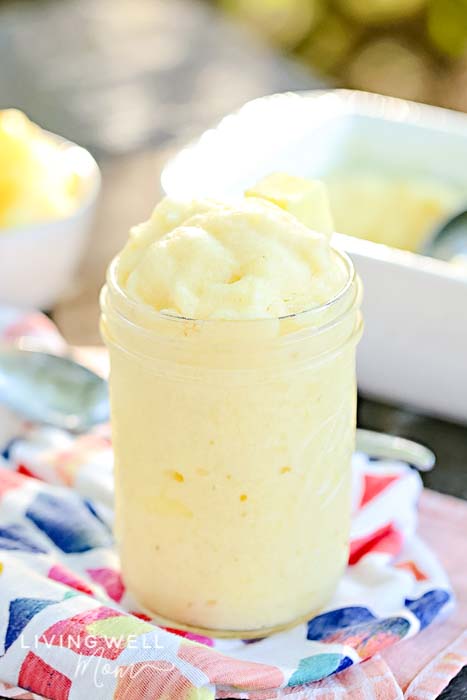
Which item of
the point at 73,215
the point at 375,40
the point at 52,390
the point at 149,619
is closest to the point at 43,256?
the point at 73,215

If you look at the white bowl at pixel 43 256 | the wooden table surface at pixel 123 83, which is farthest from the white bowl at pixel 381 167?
the white bowl at pixel 43 256

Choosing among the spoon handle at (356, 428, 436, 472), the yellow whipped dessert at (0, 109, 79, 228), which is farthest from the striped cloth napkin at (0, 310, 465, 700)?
the yellow whipped dessert at (0, 109, 79, 228)

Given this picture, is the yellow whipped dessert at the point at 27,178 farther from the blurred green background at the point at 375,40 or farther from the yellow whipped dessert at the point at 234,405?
the blurred green background at the point at 375,40

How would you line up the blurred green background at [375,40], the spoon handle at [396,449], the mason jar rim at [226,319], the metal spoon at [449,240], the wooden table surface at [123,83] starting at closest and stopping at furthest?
1. the mason jar rim at [226,319]
2. the spoon handle at [396,449]
3. the metal spoon at [449,240]
4. the wooden table surface at [123,83]
5. the blurred green background at [375,40]

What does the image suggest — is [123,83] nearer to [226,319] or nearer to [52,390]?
[52,390]

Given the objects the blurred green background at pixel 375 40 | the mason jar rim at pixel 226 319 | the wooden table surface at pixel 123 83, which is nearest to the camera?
the mason jar rim at pixel 226 319

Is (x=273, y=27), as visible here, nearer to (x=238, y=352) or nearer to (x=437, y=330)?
(x=437, y=330)

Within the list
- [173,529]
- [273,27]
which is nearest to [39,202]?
[173,529]
